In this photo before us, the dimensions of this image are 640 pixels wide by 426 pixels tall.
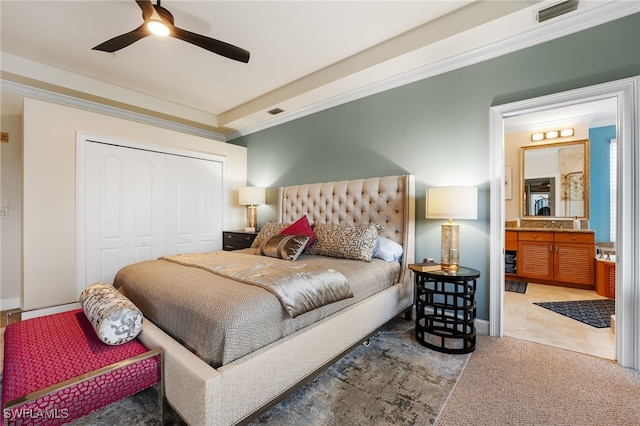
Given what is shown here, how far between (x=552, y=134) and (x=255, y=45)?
4.76m

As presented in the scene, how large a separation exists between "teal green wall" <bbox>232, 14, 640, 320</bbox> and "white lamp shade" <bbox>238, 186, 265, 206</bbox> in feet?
2.56

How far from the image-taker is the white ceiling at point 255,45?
7.74 feet

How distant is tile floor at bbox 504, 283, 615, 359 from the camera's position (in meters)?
2.36

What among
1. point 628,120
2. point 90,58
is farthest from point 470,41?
point 90,58

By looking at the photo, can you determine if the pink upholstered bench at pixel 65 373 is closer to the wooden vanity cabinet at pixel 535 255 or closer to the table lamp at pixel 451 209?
the table lamp at pixel 451 209

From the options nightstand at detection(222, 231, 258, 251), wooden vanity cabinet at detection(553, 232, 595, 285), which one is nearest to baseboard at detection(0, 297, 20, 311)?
nightstand at detection(222, 231, 258, 251)

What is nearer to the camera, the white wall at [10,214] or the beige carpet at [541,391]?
the beige carpet at [541,391]

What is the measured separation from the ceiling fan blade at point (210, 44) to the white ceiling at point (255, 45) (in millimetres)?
399

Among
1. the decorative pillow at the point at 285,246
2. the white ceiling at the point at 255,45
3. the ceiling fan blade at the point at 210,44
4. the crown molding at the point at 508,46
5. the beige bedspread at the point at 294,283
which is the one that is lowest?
the beige bedspread at the point at 294,283

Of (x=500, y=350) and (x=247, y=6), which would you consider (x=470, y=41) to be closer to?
(x=247, y=6)

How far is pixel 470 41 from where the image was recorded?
8.11 ft

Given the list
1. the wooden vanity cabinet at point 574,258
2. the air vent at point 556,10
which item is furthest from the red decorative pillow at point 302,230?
Result: the wooden vanity cabinet at point 574,258

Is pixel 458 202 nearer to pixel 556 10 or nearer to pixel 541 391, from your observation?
pixel 541 391

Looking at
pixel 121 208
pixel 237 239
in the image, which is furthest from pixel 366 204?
pixel 121 208
